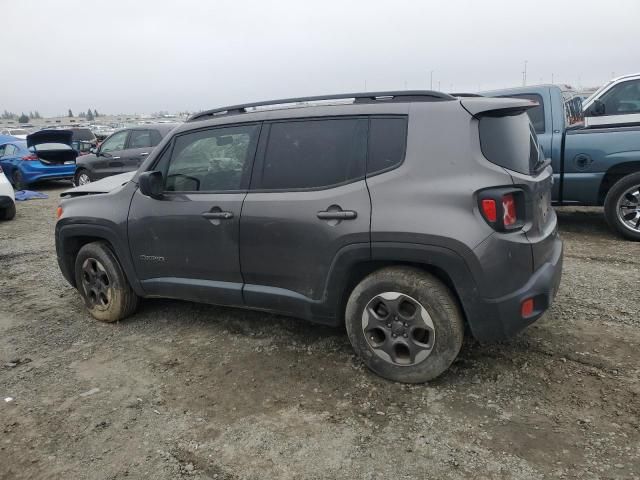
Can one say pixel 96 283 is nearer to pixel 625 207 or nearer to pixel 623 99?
pixel 625 207

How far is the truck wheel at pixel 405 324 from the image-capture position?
9.63 ft

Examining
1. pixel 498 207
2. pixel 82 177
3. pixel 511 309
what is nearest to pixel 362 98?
pixel 498 207

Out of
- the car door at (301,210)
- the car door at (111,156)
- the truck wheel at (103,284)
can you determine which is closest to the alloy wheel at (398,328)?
the car door at (301,210)

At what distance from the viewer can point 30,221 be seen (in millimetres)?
9406

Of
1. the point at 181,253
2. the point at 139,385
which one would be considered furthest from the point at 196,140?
the point at 139,385

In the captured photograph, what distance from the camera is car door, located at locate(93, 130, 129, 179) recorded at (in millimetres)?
12039

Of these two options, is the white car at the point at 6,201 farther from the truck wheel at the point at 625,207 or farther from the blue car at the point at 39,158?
the truck wheel at the point at 625,207

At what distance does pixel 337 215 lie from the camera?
3.10 meters

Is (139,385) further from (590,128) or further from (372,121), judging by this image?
(590,128)

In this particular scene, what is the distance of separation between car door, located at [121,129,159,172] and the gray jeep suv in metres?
8.32

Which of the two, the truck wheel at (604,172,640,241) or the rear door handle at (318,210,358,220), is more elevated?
the rear door handle at (318,210,358,220)

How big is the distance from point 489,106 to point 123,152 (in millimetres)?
10726

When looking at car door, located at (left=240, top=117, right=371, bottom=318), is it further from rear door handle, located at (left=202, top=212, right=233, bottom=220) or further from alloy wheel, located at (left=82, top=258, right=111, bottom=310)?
alloy wheel, located at (left=82, top=258, right=111, bottom=310)

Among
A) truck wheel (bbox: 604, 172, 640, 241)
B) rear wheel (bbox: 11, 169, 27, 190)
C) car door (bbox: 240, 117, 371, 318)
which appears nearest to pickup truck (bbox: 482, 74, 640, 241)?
truck wheel (bbox: 604, 172, 640, 241)
